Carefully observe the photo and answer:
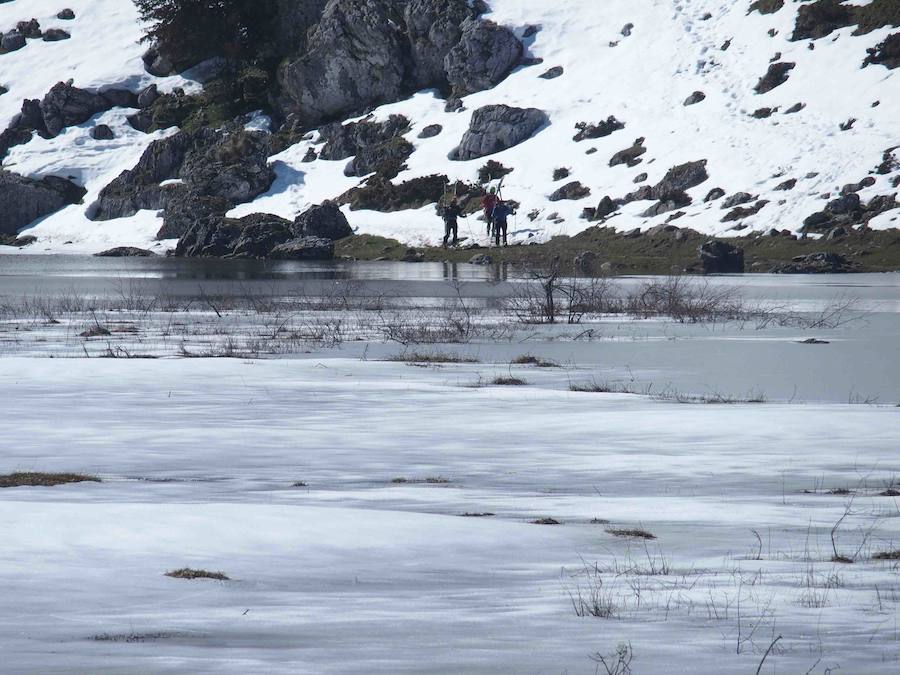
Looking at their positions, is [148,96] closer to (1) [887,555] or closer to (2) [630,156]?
(2) [630,156]

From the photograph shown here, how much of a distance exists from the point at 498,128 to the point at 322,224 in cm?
1101

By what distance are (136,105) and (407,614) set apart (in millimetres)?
79636

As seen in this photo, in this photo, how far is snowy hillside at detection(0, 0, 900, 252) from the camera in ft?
141

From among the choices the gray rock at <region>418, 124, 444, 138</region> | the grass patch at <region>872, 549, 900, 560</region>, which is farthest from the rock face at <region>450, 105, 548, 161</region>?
the grass patch at <region>872, 549, 900, 560</region>

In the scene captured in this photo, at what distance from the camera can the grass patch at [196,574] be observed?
4480 mm

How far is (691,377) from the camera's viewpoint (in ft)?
42.1

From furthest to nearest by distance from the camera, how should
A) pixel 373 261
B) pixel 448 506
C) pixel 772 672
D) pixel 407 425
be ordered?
pixel 373 261
pixel 407 425
pixel 448 506
pixel 772 672

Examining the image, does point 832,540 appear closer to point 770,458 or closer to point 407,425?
point 770,458

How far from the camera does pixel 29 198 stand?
7088 centimetres

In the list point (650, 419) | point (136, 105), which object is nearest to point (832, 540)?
point (650, 419)

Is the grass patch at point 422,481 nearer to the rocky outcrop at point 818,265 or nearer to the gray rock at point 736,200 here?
the rocky outcrop at point 818,265

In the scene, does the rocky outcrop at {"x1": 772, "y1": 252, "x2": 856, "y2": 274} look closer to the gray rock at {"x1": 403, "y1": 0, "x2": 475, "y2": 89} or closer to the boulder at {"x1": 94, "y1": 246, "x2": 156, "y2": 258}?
the boulder at {"x1": 94, "y1": 246, "x2": 156, "y2": 258}

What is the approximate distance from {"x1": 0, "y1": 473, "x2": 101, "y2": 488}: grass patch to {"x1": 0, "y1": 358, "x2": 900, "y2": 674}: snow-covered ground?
143 mm

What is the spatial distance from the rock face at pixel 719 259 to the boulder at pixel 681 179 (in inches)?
383
